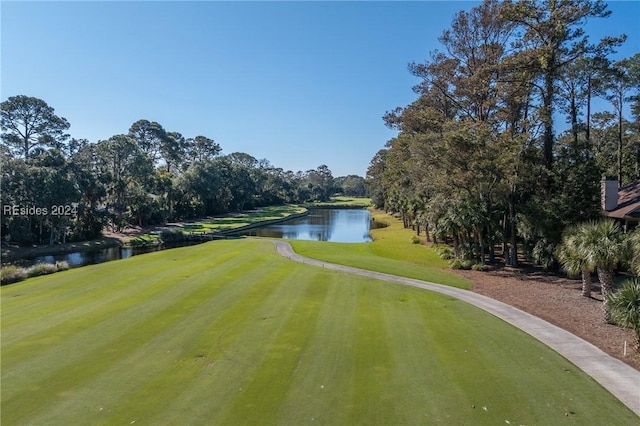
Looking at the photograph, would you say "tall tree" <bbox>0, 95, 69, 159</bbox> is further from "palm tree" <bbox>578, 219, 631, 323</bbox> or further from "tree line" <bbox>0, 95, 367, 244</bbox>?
"palm tree" <bbox>578, 219, 631, 323</bbox>

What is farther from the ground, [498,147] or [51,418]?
[498,147]

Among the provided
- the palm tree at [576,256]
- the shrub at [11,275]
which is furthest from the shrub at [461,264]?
the shrub at [11,275]

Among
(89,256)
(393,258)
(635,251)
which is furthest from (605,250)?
(89,256)

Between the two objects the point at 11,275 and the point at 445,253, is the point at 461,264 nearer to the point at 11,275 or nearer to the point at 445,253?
the point at 445,253

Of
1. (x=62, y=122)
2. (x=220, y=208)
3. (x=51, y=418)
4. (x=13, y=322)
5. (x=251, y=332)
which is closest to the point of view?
(x=51, y=418)

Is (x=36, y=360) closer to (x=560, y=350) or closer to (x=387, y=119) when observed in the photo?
(x=560, y=350)

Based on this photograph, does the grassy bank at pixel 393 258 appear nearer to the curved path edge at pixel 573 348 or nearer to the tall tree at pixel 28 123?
the curved path edge at pixel 573 348

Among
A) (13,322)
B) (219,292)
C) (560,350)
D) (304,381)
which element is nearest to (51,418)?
(304,381)
